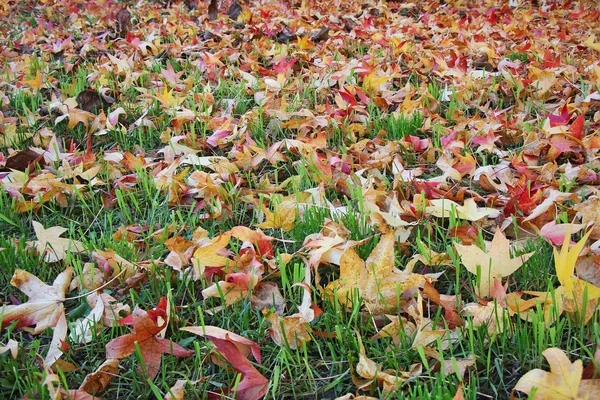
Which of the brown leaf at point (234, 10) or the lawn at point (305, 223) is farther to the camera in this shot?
the brown leaf at point (234, 10)

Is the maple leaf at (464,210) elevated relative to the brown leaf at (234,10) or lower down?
lower down

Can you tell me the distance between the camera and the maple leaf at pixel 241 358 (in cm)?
107

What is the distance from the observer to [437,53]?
10.4 feet

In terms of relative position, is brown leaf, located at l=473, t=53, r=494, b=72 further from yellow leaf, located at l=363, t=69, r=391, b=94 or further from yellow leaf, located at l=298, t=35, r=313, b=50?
yellow leaf, located at l=298, t=35, r=313, b=50

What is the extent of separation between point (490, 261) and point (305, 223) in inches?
21.6

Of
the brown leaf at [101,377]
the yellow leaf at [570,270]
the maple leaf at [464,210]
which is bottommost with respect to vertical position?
the brown leaf at [101,377]

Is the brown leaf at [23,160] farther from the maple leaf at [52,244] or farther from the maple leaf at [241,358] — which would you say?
the maple leaf at [241,358]

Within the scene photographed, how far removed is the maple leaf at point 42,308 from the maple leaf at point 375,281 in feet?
2.06

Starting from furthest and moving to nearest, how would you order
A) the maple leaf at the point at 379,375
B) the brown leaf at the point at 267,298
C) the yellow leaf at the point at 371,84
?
1. the yellow leaf at the point at 371,84
2. the brown leaf at the point at 267,298
3. the maple leaf at the point at 379,375

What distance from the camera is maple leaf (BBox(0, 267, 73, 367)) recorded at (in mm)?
1241

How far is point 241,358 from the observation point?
1.09 meters

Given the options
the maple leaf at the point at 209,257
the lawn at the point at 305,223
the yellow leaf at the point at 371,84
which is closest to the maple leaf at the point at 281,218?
the lawn at the point at 305,223

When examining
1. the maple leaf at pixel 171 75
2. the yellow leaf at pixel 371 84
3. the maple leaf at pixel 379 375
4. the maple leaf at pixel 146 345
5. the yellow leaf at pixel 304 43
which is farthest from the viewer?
the yellow leaf at pixel 304 43

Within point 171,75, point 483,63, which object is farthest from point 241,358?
point 483,63
